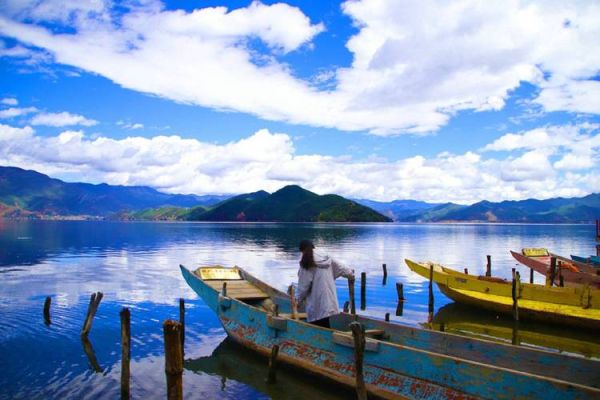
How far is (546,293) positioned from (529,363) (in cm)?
1218

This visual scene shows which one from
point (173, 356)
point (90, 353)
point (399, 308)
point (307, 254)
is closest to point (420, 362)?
point (307, 254)

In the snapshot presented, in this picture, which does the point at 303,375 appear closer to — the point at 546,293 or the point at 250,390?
the point at 250,390

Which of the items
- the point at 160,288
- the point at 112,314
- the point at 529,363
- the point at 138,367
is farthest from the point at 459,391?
the point at 160,288

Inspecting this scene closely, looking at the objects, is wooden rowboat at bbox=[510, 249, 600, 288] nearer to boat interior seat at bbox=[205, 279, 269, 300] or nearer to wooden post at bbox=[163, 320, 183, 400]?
boat interior seat at bbox=[205, 279, 269, 300]

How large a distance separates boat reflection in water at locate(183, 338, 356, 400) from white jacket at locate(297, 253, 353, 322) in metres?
1.76

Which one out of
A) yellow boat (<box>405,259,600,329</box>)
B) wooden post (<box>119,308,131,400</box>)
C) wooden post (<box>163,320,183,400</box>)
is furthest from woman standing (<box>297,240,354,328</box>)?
yellow boat (<box>405,259,600,329</box>)

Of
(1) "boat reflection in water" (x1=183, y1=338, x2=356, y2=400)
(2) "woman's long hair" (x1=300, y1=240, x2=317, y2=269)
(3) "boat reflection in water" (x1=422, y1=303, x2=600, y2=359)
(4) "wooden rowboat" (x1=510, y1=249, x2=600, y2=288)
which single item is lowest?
(3) "boat reflection in water" (x1=422, y1=303, x2=600, y2=359)

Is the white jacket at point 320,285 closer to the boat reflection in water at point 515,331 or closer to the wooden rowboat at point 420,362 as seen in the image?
the wooden rowboat at point 420,362

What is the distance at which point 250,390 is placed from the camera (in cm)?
1193

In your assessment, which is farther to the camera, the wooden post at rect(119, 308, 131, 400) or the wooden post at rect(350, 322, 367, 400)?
the wooden post at rect(119, 308, 131, 400)

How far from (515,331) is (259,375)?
1177 cm

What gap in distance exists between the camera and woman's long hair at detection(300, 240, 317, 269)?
10523 mm

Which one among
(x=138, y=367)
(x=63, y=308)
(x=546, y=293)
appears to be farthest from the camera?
(x=63, y=308)

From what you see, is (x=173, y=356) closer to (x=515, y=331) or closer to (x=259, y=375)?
(x=259, y=375)
